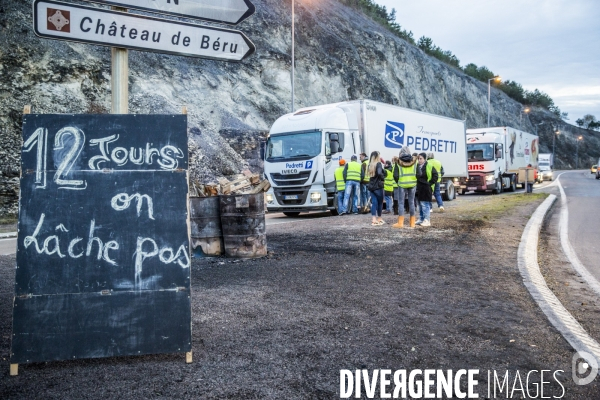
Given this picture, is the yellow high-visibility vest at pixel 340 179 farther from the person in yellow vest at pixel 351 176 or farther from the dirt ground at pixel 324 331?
the dirt ground at pixel 324 331

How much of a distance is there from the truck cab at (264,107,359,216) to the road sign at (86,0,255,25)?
1134 centimetres

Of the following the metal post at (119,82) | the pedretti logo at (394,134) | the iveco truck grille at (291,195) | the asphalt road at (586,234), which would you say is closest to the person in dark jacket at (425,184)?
the asphalt road at (586,234)

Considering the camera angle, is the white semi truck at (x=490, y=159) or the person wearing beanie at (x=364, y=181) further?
the white semi truck at (x=490, y=159)

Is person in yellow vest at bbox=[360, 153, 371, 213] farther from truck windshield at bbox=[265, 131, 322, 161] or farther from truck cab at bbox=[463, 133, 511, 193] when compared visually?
truck cab at bbox=[463, 133, 511, 193]

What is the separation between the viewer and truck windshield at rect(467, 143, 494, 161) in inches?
1182

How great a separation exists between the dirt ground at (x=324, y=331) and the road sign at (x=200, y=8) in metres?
2.73

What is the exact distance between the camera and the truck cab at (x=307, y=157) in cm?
1655

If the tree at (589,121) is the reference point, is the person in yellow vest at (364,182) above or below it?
below

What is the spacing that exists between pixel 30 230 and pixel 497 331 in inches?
148

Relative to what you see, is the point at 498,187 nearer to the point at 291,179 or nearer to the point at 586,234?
the point at 291,179

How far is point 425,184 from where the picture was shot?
490 inches

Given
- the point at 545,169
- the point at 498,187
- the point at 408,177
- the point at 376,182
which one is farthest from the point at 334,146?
the point at 545,169

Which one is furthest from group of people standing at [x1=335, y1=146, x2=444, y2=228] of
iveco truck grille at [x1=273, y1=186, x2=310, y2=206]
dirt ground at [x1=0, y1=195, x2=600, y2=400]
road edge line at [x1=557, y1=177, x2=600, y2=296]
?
dirt ground at [x1=0, y1=195, x2=600, y2=400]

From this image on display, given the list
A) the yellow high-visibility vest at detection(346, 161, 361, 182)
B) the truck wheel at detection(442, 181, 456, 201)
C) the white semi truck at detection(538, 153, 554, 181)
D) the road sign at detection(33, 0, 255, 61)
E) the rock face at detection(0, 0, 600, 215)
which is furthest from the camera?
the white semi truck at detection(538, 153, 554, 181)
